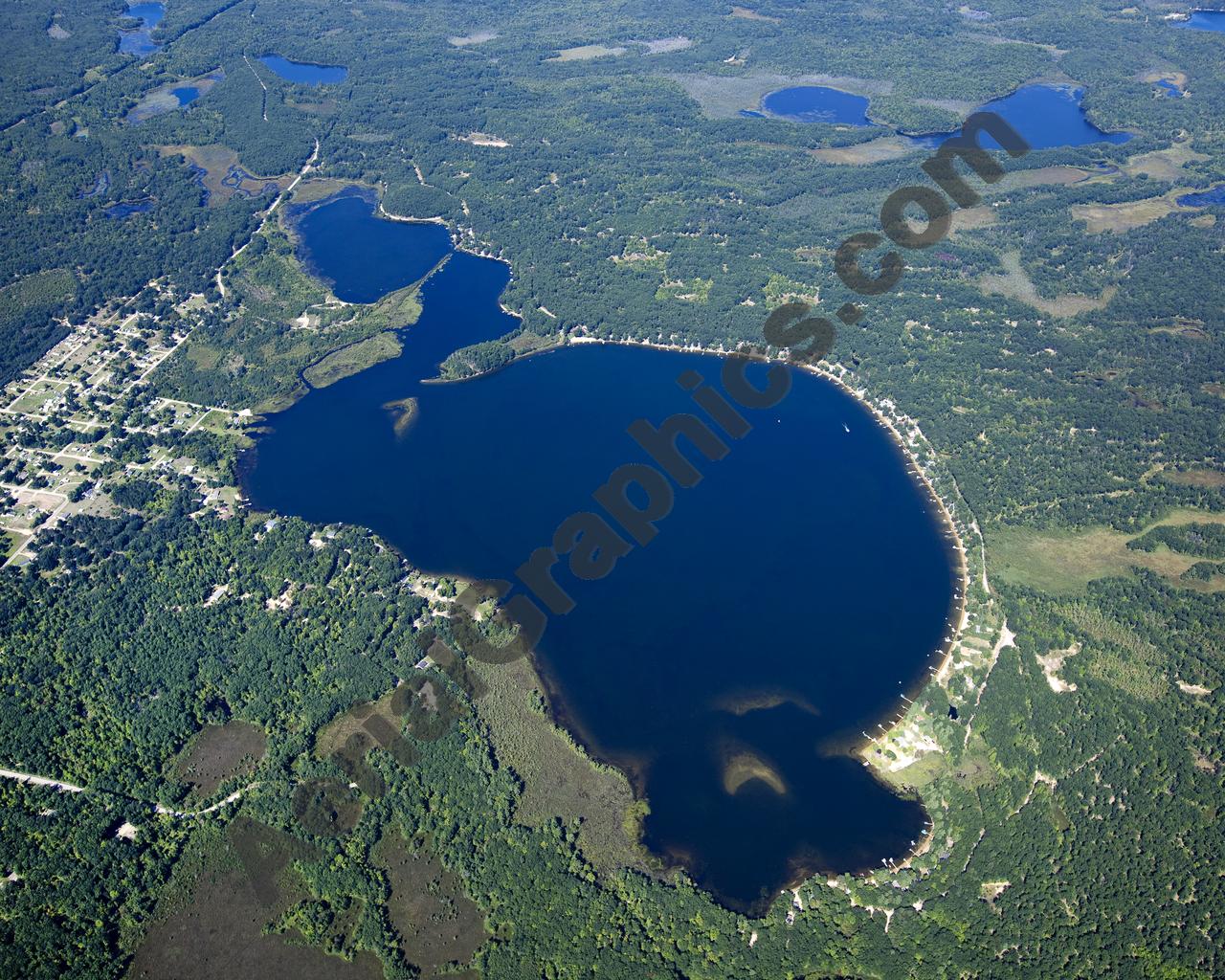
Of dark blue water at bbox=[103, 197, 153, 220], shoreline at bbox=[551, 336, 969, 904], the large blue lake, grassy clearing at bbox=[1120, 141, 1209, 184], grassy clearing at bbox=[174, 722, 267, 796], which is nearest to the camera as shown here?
shoreline at bbox=[551, 336, 969, 904]

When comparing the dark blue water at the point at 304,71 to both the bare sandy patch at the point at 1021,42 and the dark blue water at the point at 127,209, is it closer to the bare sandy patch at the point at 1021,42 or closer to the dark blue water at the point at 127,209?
the dark blue water at the point at 127,209

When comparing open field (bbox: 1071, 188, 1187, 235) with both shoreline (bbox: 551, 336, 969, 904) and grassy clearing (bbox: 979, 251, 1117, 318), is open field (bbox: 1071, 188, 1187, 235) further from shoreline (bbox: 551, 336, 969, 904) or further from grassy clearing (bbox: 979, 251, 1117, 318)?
shoreline (bbox: 551, 336, 969, 904)

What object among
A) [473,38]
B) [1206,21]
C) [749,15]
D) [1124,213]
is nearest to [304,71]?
[473,38]

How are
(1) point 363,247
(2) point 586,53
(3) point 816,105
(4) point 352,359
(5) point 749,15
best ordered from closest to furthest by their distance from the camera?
(4) point 352,359
(1) point 363,247
(3) point 816,105
(2) point 586,53
(5) point 749,15

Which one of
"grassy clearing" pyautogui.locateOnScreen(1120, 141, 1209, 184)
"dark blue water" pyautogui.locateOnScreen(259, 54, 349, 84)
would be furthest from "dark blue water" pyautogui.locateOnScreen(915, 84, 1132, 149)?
"dark blue water" pyautogui.locateOnScreen(259, 54, 349, 84)

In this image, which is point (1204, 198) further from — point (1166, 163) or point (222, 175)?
point (222, 175)

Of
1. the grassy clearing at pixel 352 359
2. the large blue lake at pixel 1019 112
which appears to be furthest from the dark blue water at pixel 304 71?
the grassy clearing at pixel 352 359
